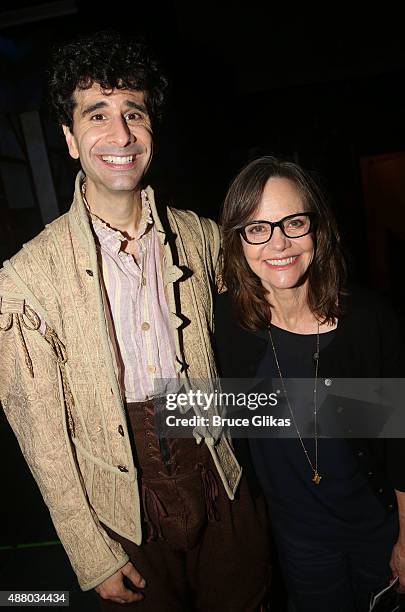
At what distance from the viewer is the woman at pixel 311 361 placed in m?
1.43

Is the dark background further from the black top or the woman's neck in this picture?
the black top

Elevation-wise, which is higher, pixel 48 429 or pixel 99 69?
pixel 99 69

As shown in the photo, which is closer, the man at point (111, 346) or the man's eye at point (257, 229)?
the man at point (111, 346)

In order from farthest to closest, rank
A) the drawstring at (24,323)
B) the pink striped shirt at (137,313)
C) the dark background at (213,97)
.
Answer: the dark background at (213,97)
the pink striped shirt at (137,313)
the drawstring at (24,323)

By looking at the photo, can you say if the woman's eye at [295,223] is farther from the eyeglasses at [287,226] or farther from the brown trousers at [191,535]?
the brown trousers at [191,535]

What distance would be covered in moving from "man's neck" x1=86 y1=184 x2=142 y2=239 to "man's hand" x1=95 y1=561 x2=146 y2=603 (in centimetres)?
111

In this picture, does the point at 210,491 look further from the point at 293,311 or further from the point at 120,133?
the point at 120,133

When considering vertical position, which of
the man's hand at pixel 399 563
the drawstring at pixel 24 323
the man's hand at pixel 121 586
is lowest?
the man's hand at pixel 399 563

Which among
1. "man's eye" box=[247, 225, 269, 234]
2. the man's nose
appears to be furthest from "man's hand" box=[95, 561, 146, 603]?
the man's nose

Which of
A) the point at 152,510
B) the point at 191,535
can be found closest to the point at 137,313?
the point at 152,510

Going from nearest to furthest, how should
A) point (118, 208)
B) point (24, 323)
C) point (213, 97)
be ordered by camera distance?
point (24, 323) → point (118, 208) → point (213, 97)

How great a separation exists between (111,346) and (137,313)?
0.44ft

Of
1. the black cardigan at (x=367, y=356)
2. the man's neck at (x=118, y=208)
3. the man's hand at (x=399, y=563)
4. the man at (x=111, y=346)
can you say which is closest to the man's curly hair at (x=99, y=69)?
the man at (x=111, y=346)

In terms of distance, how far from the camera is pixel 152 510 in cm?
149
